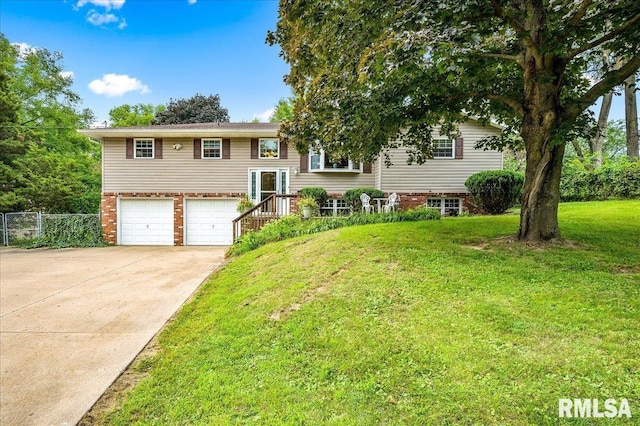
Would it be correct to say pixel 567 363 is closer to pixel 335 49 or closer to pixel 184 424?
pixel 184 424

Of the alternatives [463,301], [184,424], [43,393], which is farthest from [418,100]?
[43,393]

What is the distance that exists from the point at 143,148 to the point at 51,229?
4.98 metres

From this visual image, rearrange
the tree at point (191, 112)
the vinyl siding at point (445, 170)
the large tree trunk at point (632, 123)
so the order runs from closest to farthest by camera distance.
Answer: the vinyl siding at point (445, 170) → the large tree trunk at point (632, 123) → the tree at point (191, 112)

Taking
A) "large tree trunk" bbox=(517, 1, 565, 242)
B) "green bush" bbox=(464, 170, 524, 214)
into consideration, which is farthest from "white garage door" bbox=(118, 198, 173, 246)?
"large tree trunk" bbox=(517, 1, 565, 242)

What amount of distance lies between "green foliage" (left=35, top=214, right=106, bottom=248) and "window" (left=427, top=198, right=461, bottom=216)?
13.3 m

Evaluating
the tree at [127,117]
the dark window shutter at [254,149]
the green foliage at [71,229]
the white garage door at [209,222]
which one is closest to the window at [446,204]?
the dark window shutter at [254,149]

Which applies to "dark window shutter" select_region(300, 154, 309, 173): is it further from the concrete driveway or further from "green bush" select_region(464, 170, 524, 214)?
"green bush" select_region(464, 170, 524, 214)

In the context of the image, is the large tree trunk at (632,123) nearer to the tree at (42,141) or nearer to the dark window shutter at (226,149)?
the dark window shutter at (226,149)

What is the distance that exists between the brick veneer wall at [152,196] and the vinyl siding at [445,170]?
6371 millimetres

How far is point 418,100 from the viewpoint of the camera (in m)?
5.68

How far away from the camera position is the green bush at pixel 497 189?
431 inches

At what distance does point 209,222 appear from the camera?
13430 millimetres

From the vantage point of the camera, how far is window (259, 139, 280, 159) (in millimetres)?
13133

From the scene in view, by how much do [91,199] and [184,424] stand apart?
18.1 m
